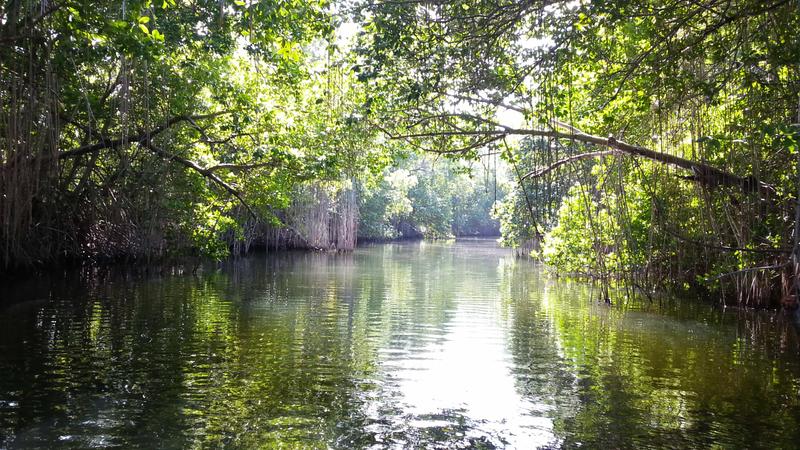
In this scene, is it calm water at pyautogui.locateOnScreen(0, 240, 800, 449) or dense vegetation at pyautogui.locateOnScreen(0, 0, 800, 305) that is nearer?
calm water at pyautogui.locateOnScreen(0, 240, 800, 449)

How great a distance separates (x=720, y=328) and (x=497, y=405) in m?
6.24

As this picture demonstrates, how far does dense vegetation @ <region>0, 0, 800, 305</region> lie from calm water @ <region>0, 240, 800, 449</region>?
4.30 ft

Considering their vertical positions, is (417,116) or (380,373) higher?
(417,116)

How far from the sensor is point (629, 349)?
345 inches

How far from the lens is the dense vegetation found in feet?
24.0

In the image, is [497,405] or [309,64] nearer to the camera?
[497,405]

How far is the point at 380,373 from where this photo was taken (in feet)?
23.4

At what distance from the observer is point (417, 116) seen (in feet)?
27.4

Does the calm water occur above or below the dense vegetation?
below

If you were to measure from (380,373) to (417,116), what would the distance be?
335 cm

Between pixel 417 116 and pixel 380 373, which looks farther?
pixel 417 116

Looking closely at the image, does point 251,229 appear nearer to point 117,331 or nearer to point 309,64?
point 309,64

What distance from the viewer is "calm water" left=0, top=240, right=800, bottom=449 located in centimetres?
508

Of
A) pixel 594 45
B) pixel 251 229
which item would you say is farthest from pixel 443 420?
pixel 251 229
